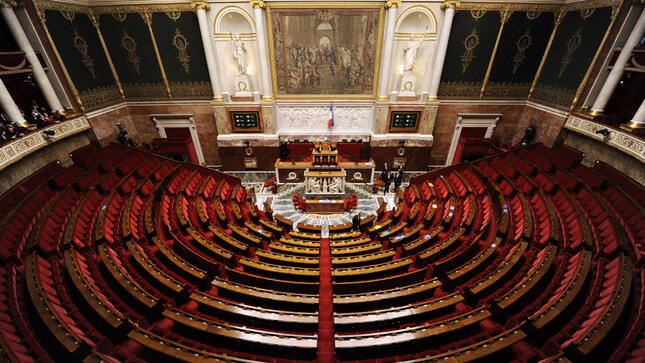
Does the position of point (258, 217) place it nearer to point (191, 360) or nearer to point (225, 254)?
point (225, 254)

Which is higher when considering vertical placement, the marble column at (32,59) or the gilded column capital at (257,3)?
the gilded column capital at (257,3)

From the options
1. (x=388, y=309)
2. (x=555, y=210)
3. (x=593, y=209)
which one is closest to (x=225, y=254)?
(x=388, y=309)

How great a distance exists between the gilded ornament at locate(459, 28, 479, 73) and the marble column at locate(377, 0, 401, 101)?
3.70m

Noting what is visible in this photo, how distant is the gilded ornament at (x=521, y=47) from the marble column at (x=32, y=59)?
2073 cm

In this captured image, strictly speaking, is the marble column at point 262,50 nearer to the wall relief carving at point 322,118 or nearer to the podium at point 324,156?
the wall relief carving at point 322,118

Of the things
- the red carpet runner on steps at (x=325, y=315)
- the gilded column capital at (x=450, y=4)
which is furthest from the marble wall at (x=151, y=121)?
the gilded column capital at (x=450, y=4)

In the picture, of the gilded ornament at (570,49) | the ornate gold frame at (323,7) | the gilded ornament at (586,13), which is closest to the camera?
the gilded ornament at (586,13)

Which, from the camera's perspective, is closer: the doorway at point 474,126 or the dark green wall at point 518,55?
the dark green wall at point 518,55

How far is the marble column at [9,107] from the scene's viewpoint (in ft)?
27.2

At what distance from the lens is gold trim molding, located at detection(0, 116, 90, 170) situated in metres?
7.81

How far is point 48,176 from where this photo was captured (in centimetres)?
902

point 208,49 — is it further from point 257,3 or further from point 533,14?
point 533,14

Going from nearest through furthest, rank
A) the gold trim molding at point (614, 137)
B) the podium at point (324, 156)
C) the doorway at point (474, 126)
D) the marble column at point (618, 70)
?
1. the gold trim molding at point (614, 137)
2. the marble column at point (618, 70)
3. the podium at point (324, 156)
4. the doorway at point (474, 126)

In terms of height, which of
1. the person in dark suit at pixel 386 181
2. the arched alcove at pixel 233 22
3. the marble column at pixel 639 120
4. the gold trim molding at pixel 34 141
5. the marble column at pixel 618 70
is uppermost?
the arched alcove at pixel 233 22
